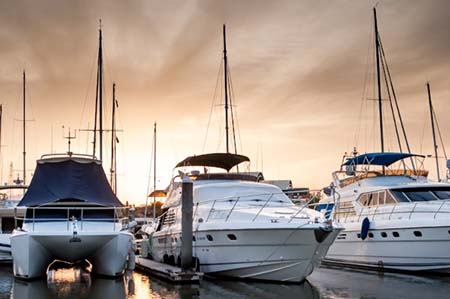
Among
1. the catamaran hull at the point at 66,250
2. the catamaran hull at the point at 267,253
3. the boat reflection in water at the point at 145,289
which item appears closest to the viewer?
the boat reflection in water at the point at 145,289

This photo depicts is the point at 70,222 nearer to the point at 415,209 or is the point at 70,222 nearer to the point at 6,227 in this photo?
the point at 6,227

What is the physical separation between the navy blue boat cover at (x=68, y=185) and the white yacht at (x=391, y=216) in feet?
24.4

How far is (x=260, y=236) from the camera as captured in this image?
46.2ft

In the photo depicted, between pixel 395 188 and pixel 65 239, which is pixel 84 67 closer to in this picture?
pixel 65 239

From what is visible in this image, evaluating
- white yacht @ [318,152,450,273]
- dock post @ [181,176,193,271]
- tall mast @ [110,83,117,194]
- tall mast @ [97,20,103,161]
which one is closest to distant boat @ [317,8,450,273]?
white yacht @ [318,152,450,273]

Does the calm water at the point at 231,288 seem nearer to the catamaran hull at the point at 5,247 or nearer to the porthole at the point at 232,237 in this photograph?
the porthole at the point at 232,237

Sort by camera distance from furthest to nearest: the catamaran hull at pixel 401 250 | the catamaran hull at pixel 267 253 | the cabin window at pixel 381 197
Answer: the cabin window at pixel 381 197, the catamaran hull at pixel 401 250, the catamaran hull at pixel 267 253

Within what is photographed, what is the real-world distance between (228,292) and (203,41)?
13.9m

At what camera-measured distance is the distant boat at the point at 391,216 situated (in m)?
16.3

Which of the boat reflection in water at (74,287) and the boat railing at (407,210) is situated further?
the boat railing at (407,210)

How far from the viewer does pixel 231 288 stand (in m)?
13.7

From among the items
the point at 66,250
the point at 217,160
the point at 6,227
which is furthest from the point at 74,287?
the point at 6,227

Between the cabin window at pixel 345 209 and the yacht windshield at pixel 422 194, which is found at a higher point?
the yacht windshield at pixel 422 194

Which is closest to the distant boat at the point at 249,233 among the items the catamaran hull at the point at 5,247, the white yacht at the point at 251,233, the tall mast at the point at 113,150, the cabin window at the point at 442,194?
the white yacht at the point at 251,233
